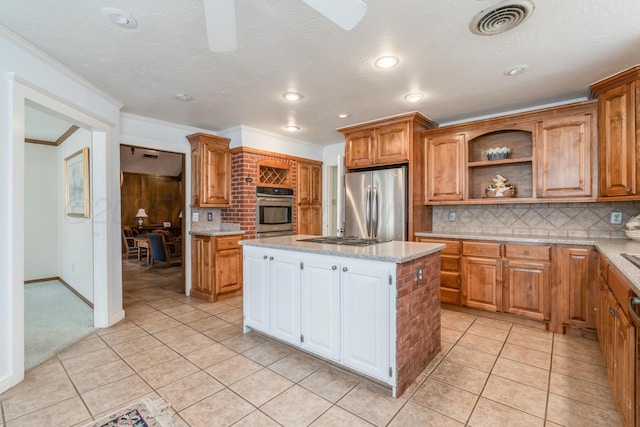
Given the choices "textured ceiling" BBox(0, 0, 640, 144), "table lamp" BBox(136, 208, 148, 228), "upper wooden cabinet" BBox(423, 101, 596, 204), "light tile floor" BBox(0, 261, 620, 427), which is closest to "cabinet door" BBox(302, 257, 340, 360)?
"light tile floor" BBox(0, 261, 620, 427)

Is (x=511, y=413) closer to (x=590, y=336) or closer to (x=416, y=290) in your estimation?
(x=416, y=290)

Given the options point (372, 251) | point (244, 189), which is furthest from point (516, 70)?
point (244, 189)

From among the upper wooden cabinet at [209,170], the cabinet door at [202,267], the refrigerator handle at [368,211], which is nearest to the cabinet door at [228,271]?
the cabinet door at [202,267]

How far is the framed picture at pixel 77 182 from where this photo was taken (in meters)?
3.65

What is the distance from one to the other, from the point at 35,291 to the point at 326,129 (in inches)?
193

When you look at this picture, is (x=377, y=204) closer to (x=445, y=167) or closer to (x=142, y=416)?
(x=445, y=167)

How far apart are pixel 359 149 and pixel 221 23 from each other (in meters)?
2.95

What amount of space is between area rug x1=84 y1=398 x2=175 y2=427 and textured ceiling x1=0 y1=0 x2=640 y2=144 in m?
2.39

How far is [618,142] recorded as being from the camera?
2656 mm

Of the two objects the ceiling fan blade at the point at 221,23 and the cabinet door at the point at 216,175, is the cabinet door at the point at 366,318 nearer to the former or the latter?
the ceiling fan blade at the point at 221,23

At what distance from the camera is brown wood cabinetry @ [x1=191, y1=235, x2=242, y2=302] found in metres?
3.99

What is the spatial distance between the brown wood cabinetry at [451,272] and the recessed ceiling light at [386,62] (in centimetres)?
207

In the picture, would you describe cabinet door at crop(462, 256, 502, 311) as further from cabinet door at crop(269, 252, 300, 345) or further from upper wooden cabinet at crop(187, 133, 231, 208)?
upper wooden cabinet at crop(187, 133, 231, 208)

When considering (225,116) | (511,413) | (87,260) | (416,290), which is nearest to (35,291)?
(87,260)
